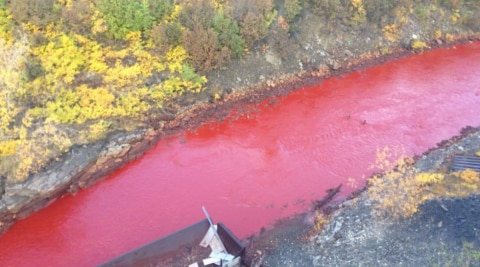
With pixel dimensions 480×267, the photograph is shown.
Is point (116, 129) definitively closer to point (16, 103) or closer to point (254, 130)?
point (16, 103)

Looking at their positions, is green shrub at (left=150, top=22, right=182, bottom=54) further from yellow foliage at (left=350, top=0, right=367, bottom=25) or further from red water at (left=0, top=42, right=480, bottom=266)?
yellow foliage at (left=350, top=0, right=367, bottom=25)

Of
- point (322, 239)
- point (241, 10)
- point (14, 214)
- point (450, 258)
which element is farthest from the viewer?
point (241, 10)

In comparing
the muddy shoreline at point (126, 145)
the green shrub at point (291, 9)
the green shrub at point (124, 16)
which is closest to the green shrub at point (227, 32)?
the muddy shoreline at point (126, 145)

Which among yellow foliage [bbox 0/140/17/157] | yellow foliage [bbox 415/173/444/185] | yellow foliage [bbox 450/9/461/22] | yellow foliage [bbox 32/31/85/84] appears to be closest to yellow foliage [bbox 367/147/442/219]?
yellow foliage [bbox 415/173/444/185]

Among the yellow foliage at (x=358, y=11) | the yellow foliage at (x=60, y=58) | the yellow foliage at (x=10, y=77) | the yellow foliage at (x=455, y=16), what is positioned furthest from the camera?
the yellow foliage at (x=455, y=16)

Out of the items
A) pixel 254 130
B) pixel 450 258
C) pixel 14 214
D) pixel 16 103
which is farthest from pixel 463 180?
pixel 16 103

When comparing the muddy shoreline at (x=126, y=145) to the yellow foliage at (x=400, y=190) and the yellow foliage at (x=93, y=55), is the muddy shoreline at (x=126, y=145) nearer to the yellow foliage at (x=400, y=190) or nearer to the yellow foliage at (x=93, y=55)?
the yellow foliage at (x=93, y=55)
